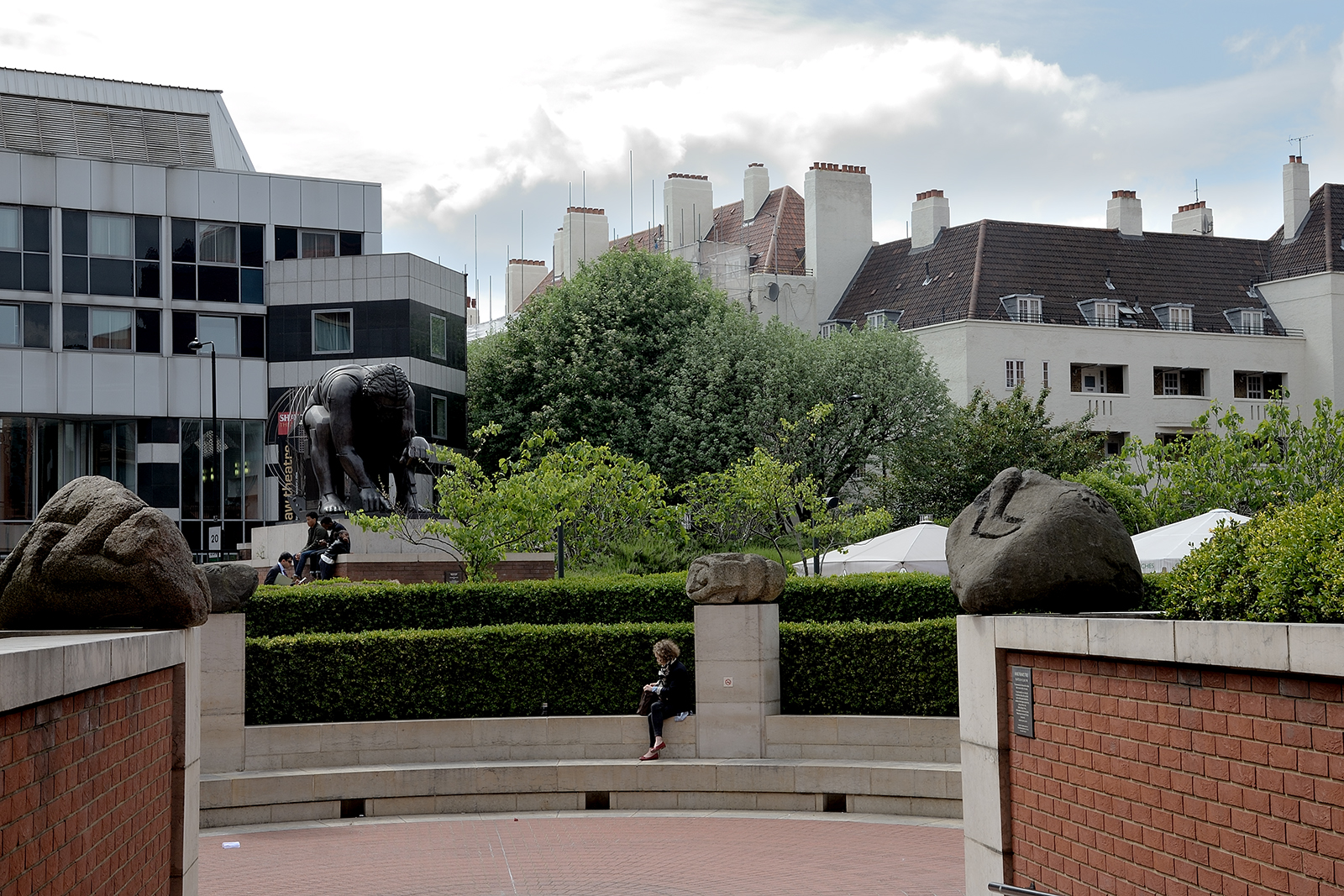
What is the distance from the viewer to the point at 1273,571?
613 cm

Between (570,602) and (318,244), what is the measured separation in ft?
115

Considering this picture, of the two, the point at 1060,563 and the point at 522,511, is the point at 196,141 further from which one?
the point at 1060,563

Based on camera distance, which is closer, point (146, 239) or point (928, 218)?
point (146, 239)

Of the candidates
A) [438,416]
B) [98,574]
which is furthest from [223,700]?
[438,416]

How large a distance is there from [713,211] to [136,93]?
32.2 metres

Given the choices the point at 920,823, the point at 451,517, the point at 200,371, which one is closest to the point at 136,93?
the point at 200,371

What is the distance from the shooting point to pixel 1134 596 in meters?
8.48

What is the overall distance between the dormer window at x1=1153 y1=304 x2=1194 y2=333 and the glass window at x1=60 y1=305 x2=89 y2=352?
41.9 meters

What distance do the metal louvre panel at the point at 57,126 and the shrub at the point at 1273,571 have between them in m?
46.8

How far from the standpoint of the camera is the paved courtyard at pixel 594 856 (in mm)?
11477

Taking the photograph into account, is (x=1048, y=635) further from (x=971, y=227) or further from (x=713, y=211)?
(x=713, y=211)

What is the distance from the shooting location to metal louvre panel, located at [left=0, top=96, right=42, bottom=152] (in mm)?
46719

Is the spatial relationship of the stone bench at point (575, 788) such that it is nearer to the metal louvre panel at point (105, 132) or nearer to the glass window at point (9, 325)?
the glass window at point (9, 325)

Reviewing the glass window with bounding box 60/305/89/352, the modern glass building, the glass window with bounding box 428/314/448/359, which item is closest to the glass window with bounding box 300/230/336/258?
the modern glass building
